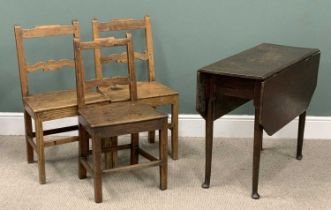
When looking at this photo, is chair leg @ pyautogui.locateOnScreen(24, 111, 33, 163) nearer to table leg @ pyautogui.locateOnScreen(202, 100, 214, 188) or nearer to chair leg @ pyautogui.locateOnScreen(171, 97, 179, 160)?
chair leg @ pyautogui.locateOnScreen(171, 97, 179, 160)

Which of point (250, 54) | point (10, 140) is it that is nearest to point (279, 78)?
point (250, 54)

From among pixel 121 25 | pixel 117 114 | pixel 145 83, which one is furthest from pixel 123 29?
pixel 117 114

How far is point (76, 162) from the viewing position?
12.0 feet

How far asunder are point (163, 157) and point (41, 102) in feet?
2.63

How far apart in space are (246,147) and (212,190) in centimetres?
73

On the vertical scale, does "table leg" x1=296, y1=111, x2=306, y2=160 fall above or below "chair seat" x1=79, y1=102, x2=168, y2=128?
below

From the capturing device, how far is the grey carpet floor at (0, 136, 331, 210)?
10.2 ft

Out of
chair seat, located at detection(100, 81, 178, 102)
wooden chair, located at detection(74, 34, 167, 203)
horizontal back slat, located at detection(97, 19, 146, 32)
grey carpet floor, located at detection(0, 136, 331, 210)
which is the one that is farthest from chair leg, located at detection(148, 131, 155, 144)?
horizontal back slat, located at detection(97, 19, 146, 32)

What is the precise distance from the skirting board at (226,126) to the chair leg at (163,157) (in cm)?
89

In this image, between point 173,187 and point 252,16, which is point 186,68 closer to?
point 252,16

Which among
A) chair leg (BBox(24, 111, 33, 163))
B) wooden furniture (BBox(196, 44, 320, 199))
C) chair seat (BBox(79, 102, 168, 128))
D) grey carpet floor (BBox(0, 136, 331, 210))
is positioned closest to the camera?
wooden furniture (BBox(196, 44, 320, 199))

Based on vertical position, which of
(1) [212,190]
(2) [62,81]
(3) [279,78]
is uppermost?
(3) [279,78]

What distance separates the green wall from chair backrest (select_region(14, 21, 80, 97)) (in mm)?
355

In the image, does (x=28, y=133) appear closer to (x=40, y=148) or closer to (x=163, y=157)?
(x=40, y=148)
